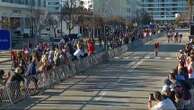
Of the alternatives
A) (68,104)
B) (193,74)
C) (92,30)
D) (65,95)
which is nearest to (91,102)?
(68,104)

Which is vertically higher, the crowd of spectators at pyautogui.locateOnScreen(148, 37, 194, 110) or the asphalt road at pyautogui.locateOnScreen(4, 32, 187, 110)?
the crowd of spectators at pyautogui.locateOnScreen(148, 37, 194, 110)

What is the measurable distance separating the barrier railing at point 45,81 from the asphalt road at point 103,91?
1.18ft

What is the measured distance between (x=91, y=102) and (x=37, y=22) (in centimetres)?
6177

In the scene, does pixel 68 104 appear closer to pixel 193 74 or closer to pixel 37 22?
pixel 193 74

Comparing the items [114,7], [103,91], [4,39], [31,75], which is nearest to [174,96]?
[4,39]

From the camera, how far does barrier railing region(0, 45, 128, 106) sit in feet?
Result: 68.4

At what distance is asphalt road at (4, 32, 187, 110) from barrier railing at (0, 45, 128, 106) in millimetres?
358

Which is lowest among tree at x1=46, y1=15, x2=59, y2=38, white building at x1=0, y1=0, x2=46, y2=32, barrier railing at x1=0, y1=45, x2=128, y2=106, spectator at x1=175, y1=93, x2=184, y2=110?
barrier railing at x1=0, y1=45, x2=128, y2=106

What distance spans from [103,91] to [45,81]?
289cm

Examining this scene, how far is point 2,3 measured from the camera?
269ft

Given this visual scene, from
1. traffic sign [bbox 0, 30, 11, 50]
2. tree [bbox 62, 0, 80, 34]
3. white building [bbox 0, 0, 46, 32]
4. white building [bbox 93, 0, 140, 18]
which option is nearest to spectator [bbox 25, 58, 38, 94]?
traffic sign [bbox 0, 30, 11, 50]

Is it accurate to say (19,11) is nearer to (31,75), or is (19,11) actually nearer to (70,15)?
(70,15)

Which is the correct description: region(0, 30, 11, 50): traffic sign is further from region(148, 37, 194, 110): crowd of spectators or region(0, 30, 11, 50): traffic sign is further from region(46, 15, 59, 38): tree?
region(46, 15, 59, 38): tree

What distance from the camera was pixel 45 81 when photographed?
25578mm
